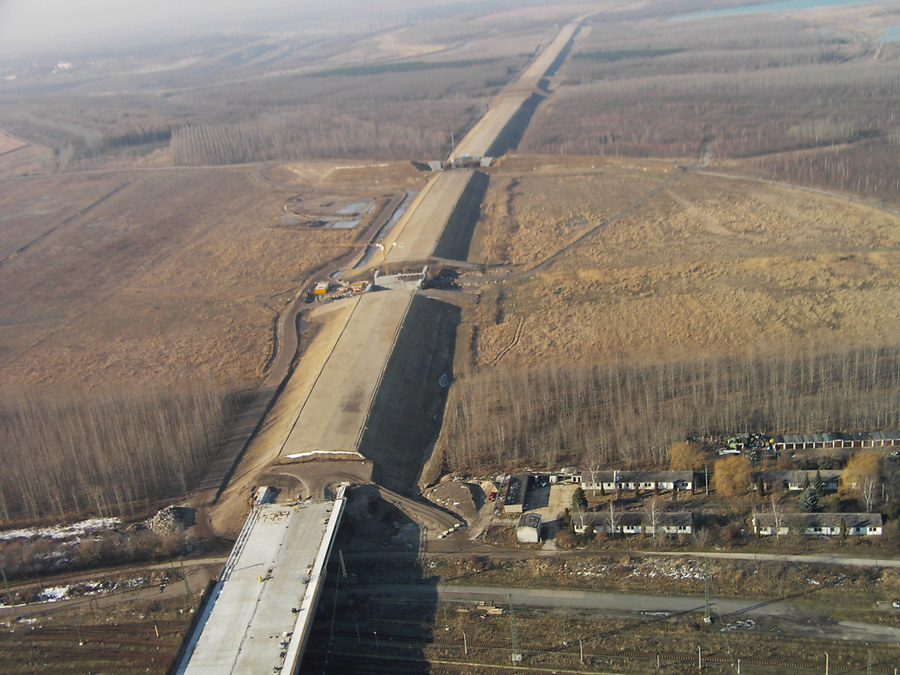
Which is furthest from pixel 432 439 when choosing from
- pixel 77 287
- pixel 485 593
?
pixel 77 287

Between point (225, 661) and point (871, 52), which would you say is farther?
point (871, 52)

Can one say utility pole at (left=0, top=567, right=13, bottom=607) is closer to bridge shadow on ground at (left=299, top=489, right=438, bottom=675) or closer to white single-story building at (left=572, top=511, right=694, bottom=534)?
bridge shadow on ground at (left=299, top=489, right=438, bottom=675)

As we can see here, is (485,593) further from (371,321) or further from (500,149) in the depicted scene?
(500,149)

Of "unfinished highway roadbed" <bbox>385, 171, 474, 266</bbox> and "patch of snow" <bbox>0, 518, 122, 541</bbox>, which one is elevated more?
"unfinished highway roadbed" <bbox>385, 171, 474, 266</bbox>

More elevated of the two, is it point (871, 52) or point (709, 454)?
point (871, 52)

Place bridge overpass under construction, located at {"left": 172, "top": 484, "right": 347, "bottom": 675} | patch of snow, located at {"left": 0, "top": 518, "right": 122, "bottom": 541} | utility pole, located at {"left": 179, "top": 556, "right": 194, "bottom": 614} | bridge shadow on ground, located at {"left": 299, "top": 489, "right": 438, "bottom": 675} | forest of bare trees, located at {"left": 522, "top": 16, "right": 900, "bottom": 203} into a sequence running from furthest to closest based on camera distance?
forest of bare trees, located at {"left": 522, "top": 16, "right": 900, "bottom": 203}
patch of snow, located at {"left": 0, "top": 518, "right": 122, "bottom": 541}
utility pole, located at {"left": 179, "top": 556, "right": 194, "bottom": 614}
bridge shadow on ground, located at {"left": 299, "top": 489, "right": 438, "bottom": 675}
bridge overpass under construction, located at {"left": 172, "top": 484, "right": 347, "bottom": 675}

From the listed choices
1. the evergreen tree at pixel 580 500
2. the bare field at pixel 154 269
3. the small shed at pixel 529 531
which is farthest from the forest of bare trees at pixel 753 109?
the small shed at pixel 529 531

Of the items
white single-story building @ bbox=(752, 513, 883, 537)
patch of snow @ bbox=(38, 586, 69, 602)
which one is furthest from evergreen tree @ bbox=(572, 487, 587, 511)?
patch of snow @ bbox=(38, 586, 69, 602)

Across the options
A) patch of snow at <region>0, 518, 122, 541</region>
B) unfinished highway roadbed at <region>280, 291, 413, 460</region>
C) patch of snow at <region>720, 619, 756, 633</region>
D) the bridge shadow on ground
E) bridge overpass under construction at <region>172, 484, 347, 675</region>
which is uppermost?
unfinished highway roadbed at <region>280, 291, 413, 460</region>
